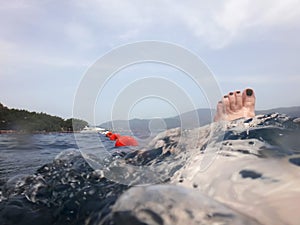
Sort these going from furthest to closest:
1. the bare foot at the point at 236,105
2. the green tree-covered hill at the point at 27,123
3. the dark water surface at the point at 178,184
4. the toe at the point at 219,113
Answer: the green tree-covered hill at the point at 27,123 → the toe at the point at 219,113 → the bare foot at the point at 236,105 → the dark water surface at the point at 178,184

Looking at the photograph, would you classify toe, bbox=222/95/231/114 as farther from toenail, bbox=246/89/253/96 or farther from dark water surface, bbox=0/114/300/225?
dark water surface, bbox=0/114/300/225

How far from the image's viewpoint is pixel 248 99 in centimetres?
340

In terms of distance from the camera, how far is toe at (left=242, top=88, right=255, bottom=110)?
338cm

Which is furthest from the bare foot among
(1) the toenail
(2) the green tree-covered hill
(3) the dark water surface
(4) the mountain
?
(2) the green tree-covered hill

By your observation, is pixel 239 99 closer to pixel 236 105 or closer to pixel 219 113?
pixel 236 105

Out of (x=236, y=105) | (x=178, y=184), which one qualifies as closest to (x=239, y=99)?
(x=236, y=105)

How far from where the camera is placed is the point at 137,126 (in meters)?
2.99

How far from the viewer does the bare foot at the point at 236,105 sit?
3.33m

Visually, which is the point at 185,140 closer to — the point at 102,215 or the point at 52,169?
the point at 52,169

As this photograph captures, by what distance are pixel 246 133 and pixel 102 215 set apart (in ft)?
4.16

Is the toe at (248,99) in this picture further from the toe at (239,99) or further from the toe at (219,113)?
the toe at (219,113)


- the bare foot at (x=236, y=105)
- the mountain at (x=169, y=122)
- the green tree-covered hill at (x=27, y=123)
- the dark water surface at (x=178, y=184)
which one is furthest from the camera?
the green tree-covered hill at (x=27, y=123)

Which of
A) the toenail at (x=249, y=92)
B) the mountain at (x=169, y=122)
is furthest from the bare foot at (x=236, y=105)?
the mountain at (x=169, y=122)

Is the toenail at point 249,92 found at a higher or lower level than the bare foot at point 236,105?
higher
